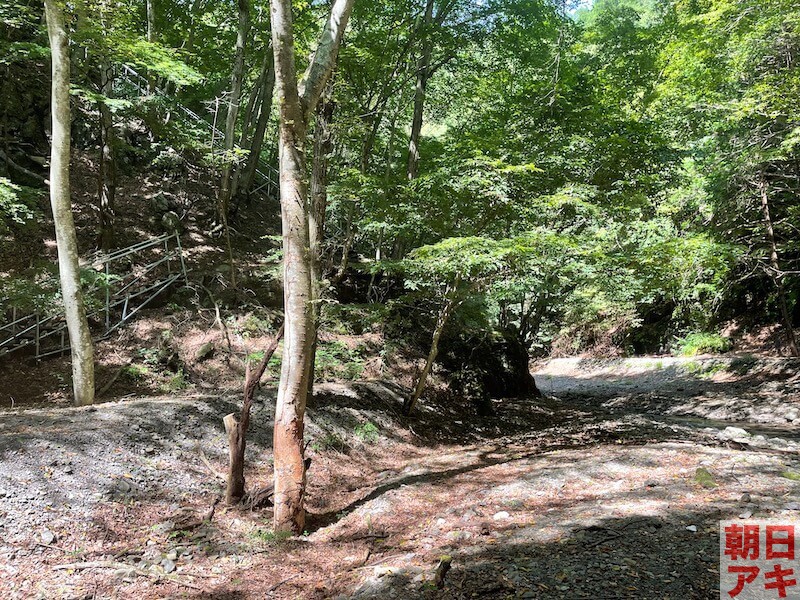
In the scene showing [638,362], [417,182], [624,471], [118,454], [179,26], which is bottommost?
[638,362]

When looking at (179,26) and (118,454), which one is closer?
(118,454)

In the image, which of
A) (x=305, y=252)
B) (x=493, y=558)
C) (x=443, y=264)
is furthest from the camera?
(x=443, y=264)

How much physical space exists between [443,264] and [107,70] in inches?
327

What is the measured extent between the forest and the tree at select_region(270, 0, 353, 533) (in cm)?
3

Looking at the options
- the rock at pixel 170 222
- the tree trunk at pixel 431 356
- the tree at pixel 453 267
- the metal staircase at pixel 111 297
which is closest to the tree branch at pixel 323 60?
the tree at pixel 453 267

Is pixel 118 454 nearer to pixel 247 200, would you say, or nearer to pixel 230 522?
pixel 230 522

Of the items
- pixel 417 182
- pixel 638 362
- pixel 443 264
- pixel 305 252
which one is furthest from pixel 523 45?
pixel 638 362

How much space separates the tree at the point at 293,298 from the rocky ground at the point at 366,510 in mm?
474

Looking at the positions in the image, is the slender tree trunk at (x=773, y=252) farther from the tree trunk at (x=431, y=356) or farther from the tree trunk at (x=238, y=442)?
the tree trunk at (x=238, y=442)

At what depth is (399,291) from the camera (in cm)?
1377

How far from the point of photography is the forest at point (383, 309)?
384 centimetres

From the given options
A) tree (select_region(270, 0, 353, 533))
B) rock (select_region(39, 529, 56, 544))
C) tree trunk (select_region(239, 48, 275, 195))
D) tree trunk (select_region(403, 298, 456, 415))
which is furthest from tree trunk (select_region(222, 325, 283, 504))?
tree trunk (select_region(239, 48, 275, 195))

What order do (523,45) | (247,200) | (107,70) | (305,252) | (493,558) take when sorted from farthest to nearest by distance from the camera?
(247,200) < (523,45) < (107,70) < (305,252) < (493,558)

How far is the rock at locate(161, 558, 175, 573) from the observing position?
146 inches
